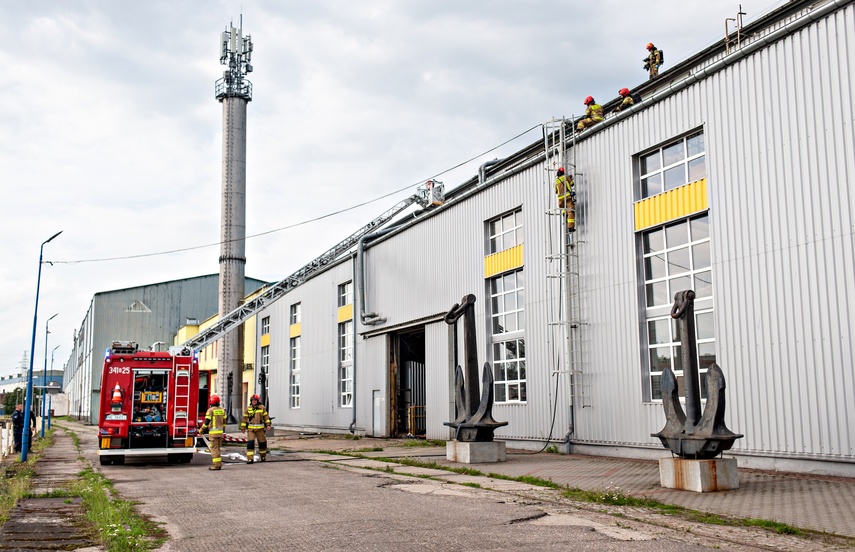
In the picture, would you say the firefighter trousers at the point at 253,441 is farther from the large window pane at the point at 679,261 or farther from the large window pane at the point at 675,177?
the large window pane at the point at 675,177

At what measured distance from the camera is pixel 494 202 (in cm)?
2159

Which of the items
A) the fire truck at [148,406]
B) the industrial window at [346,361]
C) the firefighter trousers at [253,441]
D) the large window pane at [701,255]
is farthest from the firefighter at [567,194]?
the industrial window at [346,361]

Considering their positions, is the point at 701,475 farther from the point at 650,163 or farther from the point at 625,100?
the point at 625,100

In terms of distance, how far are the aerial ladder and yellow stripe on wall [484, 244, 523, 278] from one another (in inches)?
414

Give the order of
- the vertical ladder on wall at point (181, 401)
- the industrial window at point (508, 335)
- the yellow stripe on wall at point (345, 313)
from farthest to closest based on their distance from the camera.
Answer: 1. the yellow stripe on wall at point (345, 313)
2. the industrial window at point (508, 335)
3. the vertical ladder on wall at point (181, 401)

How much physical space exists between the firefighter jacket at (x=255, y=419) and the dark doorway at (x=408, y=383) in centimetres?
900

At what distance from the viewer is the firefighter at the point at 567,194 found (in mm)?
18172

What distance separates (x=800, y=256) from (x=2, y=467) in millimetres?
17432

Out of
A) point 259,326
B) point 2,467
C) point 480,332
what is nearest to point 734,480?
point 480,332

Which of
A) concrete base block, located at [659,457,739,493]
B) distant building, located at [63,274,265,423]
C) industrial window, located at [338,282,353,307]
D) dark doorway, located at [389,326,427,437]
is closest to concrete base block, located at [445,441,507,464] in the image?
concrete base block, located at [659,457,739,493]

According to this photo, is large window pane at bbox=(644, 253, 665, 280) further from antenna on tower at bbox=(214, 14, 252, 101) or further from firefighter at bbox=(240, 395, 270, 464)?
antenna on tower at bbox=(214, 14, 252, 101)

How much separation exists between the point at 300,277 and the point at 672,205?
2383 centimetres

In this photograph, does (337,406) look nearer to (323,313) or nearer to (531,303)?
(323,313)

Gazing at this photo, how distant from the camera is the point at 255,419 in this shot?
17906 millimetres
